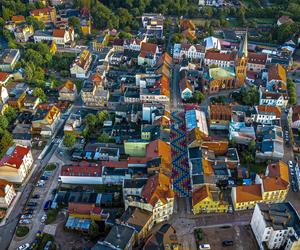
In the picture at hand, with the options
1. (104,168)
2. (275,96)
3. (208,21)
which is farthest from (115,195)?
(208,21)

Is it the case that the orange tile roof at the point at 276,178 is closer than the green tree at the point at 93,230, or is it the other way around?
the green tree at the point at 93,230

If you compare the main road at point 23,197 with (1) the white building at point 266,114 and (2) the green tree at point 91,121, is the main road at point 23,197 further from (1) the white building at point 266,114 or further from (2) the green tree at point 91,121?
(1) the white building at point 266,114

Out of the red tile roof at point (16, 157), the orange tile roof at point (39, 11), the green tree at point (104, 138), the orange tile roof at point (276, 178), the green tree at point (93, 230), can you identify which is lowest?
the green tree at point (93, 230)

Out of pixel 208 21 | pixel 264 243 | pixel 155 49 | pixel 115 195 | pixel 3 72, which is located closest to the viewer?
pixel 264 243

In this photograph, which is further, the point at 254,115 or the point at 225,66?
the point at 225,66

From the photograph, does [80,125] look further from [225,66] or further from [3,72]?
[225,66]

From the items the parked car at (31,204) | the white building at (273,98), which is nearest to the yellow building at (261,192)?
the white building at (273,98)

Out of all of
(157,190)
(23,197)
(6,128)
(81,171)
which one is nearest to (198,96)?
(157,190)

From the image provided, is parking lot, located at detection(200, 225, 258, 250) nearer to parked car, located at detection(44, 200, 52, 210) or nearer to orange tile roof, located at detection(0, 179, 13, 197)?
parked car, located at detection(44, 200, 52, 210)
